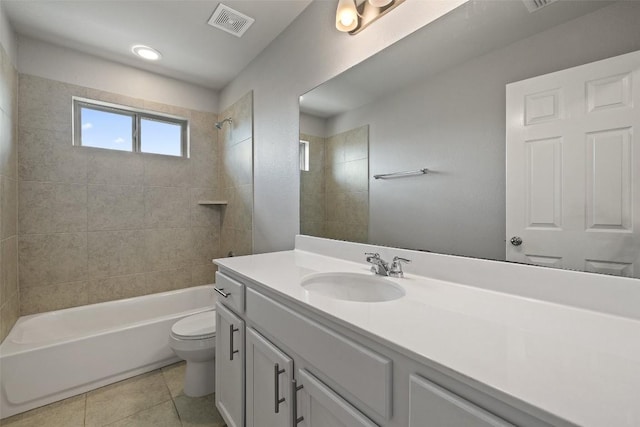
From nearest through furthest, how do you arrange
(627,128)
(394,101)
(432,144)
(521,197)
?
(627,128)
(521,197)
(432,144)
(394,101)

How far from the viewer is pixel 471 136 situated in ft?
3.43

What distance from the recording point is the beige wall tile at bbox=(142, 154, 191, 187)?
2611 mm

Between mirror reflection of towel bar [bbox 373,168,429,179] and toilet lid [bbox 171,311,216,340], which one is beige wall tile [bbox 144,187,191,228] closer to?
toilet lid [bbox 171,311,216,340]

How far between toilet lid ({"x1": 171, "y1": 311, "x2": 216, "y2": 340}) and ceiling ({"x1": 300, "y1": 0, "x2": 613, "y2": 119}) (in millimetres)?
1640

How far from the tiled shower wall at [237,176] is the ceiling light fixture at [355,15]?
4.09ft

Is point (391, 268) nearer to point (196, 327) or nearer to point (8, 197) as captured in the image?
point (196, 327)

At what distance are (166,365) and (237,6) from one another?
2.65 m

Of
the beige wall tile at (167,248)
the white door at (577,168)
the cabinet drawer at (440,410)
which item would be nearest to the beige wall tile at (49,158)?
the beige wall tile at (167,248)

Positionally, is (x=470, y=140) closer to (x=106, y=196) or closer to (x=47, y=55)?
(x=106, y=196)

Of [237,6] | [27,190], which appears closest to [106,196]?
[27,190]

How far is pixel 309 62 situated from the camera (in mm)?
1764

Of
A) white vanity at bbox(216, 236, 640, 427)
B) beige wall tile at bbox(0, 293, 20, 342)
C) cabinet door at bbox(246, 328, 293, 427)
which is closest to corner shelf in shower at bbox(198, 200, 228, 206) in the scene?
beige wall tile at bbox(0, 293, 20, 342)

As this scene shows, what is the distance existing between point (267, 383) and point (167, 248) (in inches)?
84.7

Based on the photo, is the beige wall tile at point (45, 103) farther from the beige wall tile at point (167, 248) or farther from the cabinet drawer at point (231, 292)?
the cabinet drawer at point (231, 292)
